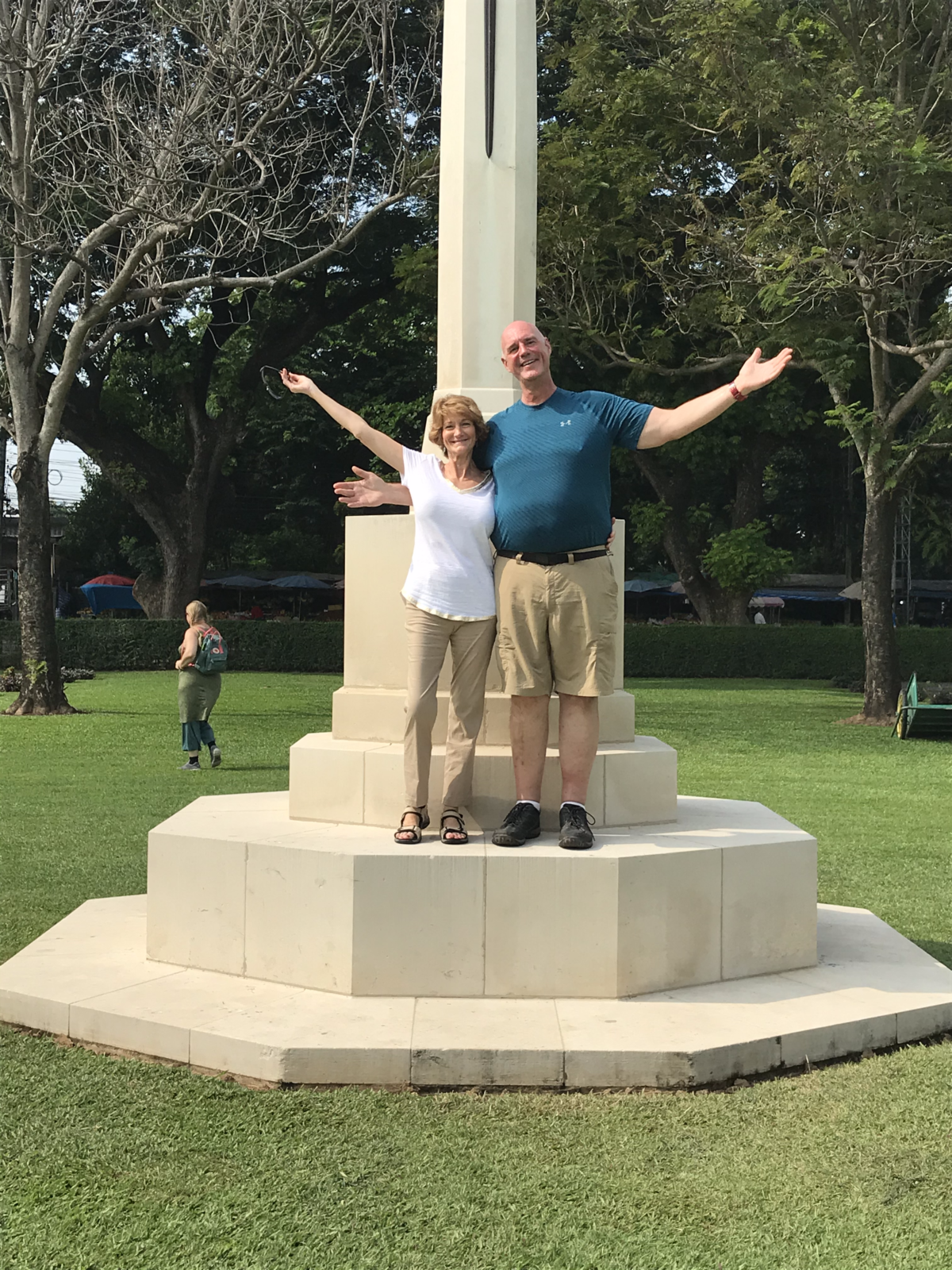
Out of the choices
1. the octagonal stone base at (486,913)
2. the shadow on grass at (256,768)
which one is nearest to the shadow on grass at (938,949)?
the octagonal stone base at (486,913)

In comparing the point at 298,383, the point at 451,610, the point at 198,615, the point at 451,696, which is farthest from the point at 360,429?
the point at 198,615

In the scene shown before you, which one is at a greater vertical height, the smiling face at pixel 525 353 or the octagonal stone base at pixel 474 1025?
the smiling face at pixel 525 353

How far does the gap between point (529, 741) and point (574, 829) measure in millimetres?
392

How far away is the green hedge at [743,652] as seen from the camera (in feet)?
99.1

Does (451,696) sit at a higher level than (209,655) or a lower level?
higher

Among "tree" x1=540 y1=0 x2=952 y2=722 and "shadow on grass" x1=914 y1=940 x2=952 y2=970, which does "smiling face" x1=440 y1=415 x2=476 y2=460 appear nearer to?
"shadow on grass" x1=914 y1=940 x2=952 y2=970

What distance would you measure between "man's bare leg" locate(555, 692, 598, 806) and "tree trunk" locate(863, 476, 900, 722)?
15.3m

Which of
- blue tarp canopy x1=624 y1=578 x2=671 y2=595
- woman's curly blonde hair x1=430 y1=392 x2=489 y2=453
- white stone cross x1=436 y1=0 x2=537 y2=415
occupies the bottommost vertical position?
blue tarp canopy x1=624 y1=578 x2=671 y2=595

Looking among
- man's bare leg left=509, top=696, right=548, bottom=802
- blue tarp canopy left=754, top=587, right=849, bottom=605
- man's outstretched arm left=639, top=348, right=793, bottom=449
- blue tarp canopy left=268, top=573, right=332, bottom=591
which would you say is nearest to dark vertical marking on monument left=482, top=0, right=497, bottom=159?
man's outstretched arm left=639, top=348, right=793, bottom=449

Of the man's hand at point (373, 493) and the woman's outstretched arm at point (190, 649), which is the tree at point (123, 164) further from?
the man's hand at point (373, 493)

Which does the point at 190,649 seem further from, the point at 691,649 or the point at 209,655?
the point at 691,649

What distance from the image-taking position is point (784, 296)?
16.9 meters

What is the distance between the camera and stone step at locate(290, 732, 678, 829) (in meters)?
5.37

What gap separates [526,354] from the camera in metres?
4.99
